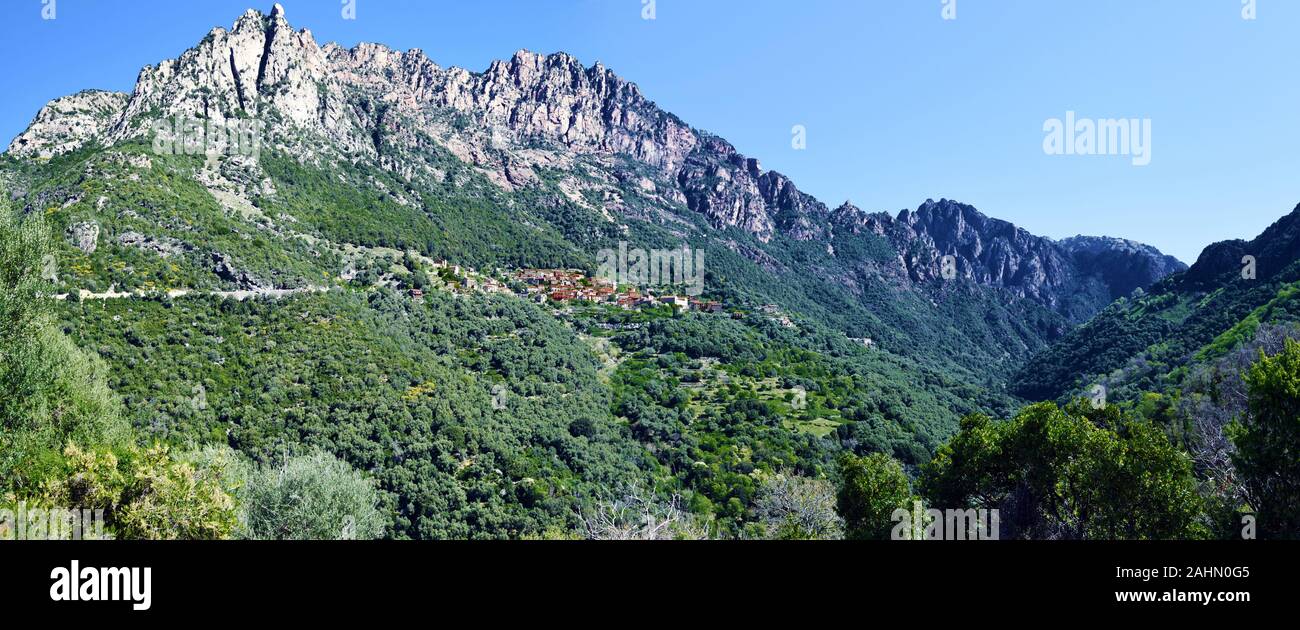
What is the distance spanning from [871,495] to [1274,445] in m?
11.0

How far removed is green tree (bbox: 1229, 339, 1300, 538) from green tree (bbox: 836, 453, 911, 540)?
939cm

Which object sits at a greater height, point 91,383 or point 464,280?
point 464,280

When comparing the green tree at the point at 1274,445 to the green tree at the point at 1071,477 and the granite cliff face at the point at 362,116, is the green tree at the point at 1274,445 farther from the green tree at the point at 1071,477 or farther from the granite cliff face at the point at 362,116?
Answer: the granite cliff face at the point at 362,116

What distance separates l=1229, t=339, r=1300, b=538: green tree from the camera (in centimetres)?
1266

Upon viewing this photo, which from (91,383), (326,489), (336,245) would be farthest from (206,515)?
(336,245)

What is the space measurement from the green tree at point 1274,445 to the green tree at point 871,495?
30.8ft

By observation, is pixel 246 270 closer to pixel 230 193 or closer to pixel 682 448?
pixel 230 193

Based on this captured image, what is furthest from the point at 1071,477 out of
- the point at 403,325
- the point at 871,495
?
the point at 403,325

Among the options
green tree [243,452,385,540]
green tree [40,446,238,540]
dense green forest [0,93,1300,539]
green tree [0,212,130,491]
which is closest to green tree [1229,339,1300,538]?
dense green forest [0,93,1300,539]

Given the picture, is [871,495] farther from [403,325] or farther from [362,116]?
[362,116]

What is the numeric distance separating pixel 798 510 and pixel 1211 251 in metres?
118

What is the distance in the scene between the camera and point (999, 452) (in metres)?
21.3

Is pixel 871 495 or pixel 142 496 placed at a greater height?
pixel 142 496

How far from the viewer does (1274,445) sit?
12.9 m
